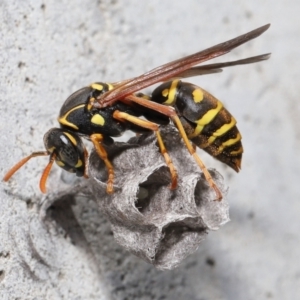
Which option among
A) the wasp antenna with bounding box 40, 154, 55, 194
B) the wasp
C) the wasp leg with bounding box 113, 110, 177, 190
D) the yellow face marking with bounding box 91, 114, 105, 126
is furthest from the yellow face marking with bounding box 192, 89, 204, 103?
the wasp antenna with bounding box 40, 154, 55, 194

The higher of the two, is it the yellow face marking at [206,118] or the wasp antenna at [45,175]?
the wasp antenna at [45,175]

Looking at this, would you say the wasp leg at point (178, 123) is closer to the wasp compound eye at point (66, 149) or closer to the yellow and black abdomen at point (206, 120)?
the yellow and black abdomen at point (206, 120)

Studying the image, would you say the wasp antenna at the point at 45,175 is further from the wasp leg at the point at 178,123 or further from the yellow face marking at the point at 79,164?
the wasp leg at the point at 178,123

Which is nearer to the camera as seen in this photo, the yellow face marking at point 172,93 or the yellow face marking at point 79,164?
the yellow face marking at point 79,164

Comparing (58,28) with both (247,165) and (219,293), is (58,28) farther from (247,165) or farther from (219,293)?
(219,293)

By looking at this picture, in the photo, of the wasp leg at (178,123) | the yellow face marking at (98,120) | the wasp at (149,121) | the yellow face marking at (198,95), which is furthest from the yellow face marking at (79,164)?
the yellow face marking at (198,95)

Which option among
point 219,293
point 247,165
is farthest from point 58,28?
point 219,293
